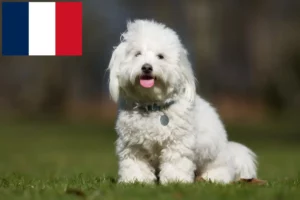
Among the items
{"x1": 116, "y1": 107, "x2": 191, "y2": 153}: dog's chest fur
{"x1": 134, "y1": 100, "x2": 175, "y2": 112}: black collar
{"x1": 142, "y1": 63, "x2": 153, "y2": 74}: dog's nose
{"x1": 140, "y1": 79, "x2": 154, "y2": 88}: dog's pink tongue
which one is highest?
{"x1": 142, "y1": 63, "x2": 153, "y2": 74}: dog's nose

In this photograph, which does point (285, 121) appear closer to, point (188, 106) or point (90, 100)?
point (90, 100)

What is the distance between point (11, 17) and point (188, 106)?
11.0m

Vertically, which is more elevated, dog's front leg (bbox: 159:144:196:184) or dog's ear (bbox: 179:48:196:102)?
dog's ear (bbox: 179:48:196:102)

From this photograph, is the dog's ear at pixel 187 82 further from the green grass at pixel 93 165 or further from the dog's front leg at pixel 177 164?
the green grass at pixel 93 165

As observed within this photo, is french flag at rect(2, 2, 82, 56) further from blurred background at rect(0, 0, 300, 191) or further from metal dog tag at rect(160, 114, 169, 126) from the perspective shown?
blurred background at rect(0, 0, 300, 191)

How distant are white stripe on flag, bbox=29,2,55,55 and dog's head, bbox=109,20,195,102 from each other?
235 inches

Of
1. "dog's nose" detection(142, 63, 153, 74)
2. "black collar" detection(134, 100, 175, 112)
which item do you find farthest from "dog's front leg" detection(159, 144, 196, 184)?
"dog's nose" detection(142, 63, 153, 74)

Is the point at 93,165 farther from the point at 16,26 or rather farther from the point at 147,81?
the point at 147,81

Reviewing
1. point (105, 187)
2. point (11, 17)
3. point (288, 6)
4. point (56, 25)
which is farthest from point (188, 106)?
point (288, 6)

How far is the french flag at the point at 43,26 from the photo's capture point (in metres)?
14.2

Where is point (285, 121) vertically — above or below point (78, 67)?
below

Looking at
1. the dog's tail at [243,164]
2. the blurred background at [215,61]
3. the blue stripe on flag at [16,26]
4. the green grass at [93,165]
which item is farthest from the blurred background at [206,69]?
the dog's tail at [243,164]

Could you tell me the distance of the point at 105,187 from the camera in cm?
709

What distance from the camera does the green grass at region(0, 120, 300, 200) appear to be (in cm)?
654
